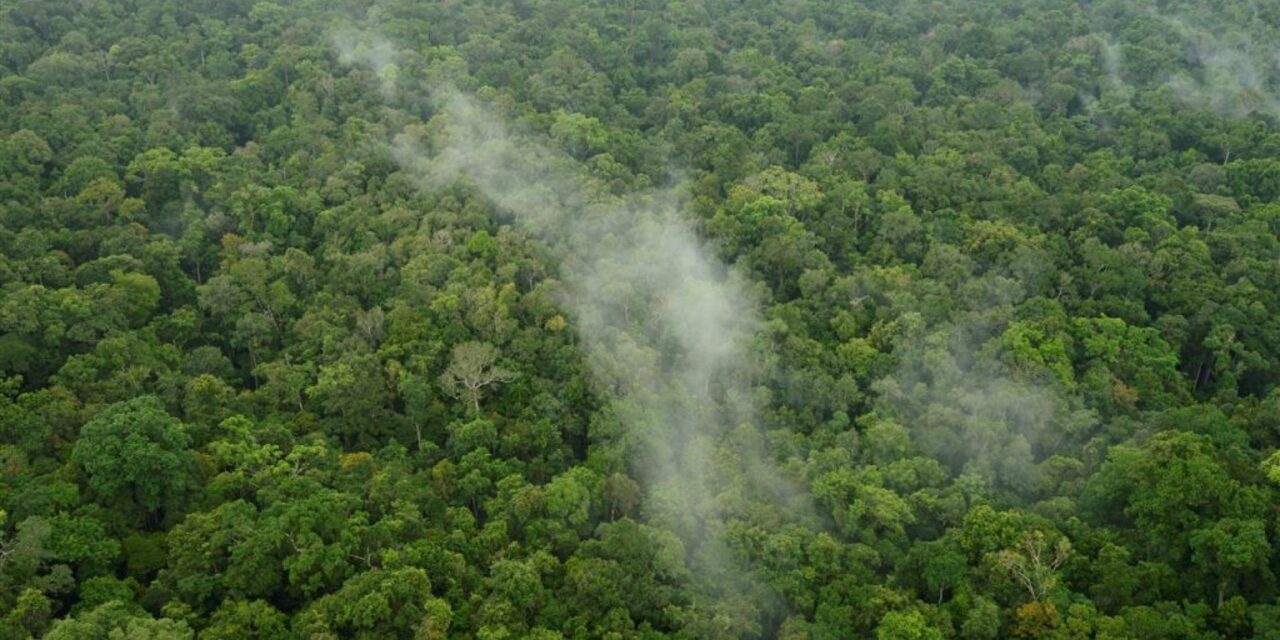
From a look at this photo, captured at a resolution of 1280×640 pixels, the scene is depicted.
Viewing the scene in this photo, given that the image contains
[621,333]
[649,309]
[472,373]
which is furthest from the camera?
[649,309]

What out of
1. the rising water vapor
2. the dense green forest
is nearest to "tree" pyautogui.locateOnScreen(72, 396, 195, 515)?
the dense green forest

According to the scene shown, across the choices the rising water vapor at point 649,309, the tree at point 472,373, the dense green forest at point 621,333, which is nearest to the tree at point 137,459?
the dense green forest at point 621,333

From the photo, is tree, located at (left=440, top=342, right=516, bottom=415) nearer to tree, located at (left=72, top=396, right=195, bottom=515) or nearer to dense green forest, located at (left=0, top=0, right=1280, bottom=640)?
dense green forest, located at (left=0, top=0, right=1280, bottom=640)

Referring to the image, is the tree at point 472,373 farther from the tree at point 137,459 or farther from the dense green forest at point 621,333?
the tree at point 137,459

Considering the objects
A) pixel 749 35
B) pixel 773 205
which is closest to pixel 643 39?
pixel 749 35

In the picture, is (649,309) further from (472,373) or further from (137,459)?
(137,459)

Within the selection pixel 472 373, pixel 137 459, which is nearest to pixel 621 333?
pixel 472 373
